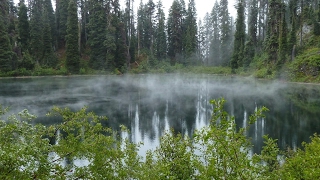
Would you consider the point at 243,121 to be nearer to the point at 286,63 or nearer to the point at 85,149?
the point at 85,149

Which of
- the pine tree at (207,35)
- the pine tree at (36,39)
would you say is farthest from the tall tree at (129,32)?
the pine tree at (207,35)

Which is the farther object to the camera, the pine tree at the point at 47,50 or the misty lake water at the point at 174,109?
the pine tree at the point at 47,50

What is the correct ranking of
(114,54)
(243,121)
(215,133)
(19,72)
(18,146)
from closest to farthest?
(18,146)
(215,133)
(243,121)
(19,72)
(114,54)

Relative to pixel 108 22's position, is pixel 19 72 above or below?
below

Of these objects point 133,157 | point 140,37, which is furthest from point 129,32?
point 133,157

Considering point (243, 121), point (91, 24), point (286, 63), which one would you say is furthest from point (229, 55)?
point (243, 121)

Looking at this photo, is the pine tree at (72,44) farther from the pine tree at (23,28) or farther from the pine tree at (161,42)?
the pine tree at (161,42)

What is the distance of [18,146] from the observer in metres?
4.56

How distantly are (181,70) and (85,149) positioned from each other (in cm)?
5781

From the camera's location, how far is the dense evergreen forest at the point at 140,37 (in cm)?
4525

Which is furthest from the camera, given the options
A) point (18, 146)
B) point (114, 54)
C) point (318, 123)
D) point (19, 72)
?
point (114, 54)

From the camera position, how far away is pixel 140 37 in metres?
69.3

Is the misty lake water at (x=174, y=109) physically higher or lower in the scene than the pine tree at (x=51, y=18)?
lower

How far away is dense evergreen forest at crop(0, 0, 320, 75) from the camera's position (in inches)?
1781
